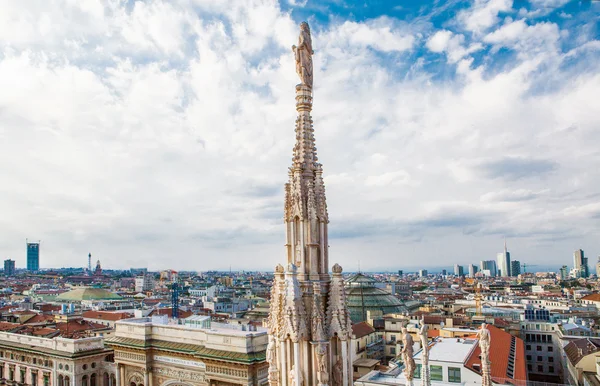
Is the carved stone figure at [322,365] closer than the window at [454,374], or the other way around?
the carved stone figure at [322,365]

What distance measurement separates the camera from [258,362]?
28.3 m

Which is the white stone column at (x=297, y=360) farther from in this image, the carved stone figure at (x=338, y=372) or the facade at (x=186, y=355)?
the facade at (x=186, y=355)

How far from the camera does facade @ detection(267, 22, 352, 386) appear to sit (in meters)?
10.1

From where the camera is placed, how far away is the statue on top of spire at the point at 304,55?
459 inches

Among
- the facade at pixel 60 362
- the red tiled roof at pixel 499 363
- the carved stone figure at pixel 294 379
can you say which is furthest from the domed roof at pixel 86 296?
the carved stone figure at pixel 294 379

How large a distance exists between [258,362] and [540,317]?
50031mm

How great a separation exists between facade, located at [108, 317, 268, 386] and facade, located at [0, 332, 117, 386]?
8.51 m

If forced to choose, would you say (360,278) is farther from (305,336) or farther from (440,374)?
(305,336)

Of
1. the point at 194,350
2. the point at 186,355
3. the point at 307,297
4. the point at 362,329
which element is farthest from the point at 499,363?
the point at 307,297

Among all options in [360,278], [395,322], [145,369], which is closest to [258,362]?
[145,369]

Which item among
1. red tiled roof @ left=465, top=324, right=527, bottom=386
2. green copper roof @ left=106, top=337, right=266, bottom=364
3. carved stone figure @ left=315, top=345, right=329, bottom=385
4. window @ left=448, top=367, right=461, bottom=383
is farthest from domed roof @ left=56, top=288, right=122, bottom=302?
carved stone figure @ left=315, top=345, right=329, bottom=385

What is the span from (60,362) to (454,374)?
3264 cm

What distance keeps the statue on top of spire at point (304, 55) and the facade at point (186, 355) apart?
20712mm

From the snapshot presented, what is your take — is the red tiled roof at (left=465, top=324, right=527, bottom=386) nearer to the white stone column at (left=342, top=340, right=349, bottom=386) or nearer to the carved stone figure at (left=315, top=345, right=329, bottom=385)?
the white stone column at (left=342, top=340, right=349, bottom=386)
